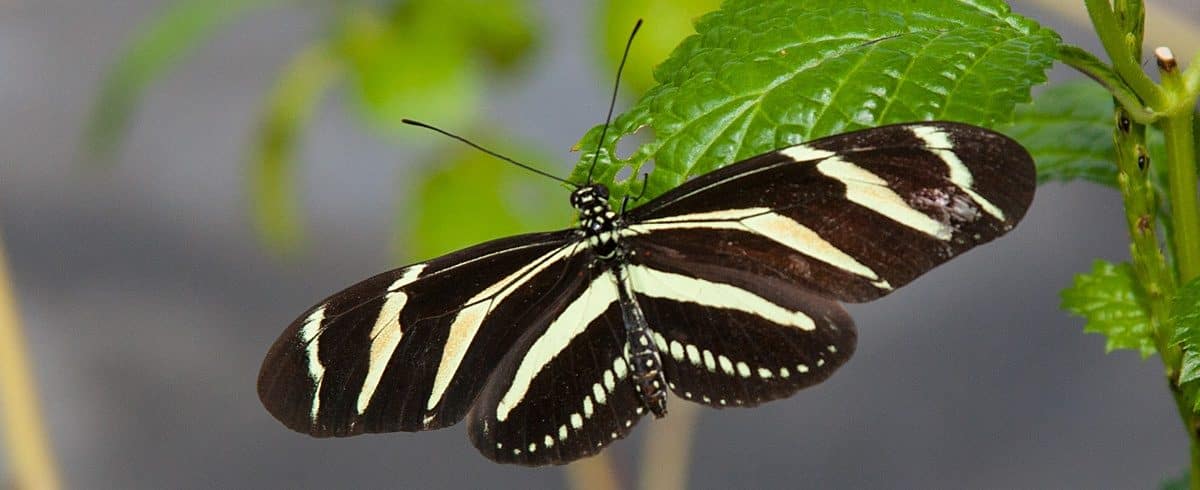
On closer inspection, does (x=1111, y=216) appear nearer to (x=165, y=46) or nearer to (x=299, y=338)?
(x=165, y=46)

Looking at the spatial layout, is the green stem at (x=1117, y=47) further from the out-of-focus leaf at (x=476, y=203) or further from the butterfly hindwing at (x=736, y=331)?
the out-of-focus leaf at (x=476, y=203)

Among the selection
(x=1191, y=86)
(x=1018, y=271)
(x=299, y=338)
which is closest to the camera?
(x=1191, y=86)

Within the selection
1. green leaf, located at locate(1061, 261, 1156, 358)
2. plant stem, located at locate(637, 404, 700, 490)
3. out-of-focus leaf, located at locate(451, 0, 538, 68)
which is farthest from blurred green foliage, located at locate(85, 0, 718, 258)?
green leaf, located at locate(1061, 261, 1156, 358)

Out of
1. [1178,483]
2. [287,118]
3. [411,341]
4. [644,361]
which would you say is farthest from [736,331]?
[287,118]

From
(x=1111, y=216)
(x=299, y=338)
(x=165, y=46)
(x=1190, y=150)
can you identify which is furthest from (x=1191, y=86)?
(x=1111, y=216)

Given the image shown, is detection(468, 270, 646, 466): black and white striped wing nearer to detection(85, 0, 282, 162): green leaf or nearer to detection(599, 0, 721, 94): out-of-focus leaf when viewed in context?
detection(599, 0, 721, 94): out-of-focus leaf

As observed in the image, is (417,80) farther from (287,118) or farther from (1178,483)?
(1178,483)
